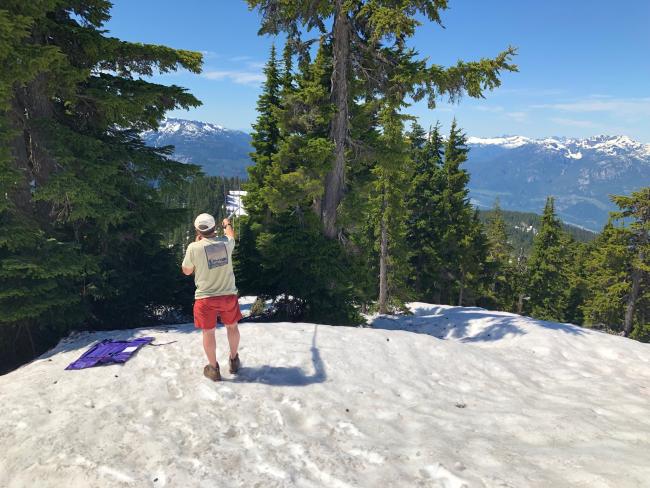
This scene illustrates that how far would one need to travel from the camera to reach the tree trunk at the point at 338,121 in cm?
1279

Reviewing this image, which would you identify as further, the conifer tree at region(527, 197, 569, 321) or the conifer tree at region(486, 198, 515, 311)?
the conifer tree at region(527, 197, 569, 321)

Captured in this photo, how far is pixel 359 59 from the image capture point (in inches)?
517

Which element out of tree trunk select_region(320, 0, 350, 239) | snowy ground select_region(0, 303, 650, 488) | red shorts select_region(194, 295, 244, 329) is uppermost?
tree trunk select_region(320, 0, 350, 239)

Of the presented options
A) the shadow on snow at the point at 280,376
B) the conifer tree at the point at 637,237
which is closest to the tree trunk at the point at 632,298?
the conifer tree at the point at 637,237

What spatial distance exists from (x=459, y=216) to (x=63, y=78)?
27.2 m

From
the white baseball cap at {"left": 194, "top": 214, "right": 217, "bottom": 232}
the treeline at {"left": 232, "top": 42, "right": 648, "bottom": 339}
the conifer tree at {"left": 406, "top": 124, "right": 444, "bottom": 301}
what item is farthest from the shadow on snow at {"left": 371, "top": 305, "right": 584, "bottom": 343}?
the conifer tree at {"left": 406, "top": 124, "right": 444, "bottom": 301}

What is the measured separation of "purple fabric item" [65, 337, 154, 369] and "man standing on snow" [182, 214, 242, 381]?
1.64 m

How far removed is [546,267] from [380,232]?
19486 mm

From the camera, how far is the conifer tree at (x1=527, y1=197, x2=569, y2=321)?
119 ft

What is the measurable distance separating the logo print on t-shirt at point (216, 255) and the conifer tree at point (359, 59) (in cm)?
720

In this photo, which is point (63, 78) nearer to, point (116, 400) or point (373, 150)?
point (116, 400)

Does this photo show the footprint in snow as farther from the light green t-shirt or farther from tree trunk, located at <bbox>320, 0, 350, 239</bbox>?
tree trunk, located at <bbox>320, 0, 350, 239</bbox>

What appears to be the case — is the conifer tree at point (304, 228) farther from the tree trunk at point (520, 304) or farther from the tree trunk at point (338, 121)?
the tree trunk at point (520, 304)

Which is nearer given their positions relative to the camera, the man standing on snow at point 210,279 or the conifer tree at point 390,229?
the man standing on snow at point 210,279
